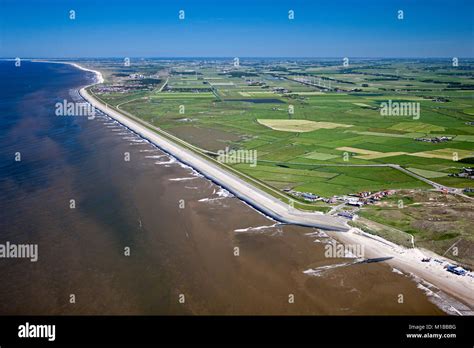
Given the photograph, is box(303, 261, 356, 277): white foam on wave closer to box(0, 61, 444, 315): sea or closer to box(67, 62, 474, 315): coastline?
box(0, 61, 444, 315): sea

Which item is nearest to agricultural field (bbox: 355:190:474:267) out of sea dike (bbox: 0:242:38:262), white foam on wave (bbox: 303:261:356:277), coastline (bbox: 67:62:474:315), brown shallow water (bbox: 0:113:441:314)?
coastline (bbox: 67:62:474:315)

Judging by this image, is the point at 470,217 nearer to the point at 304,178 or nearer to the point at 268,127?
the point at 304,178

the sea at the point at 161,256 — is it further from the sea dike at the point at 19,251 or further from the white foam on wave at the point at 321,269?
the sea dike at the point at 19,251

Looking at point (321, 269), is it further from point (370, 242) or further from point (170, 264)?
point (170, 264)

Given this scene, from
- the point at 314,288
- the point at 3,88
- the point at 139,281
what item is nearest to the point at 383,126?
the point at 314,288

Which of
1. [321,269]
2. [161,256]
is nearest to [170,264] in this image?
[161,256]

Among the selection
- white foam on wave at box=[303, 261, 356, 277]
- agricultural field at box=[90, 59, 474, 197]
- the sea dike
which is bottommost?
white foam on wave at box=[303, 261, 356, 277]
